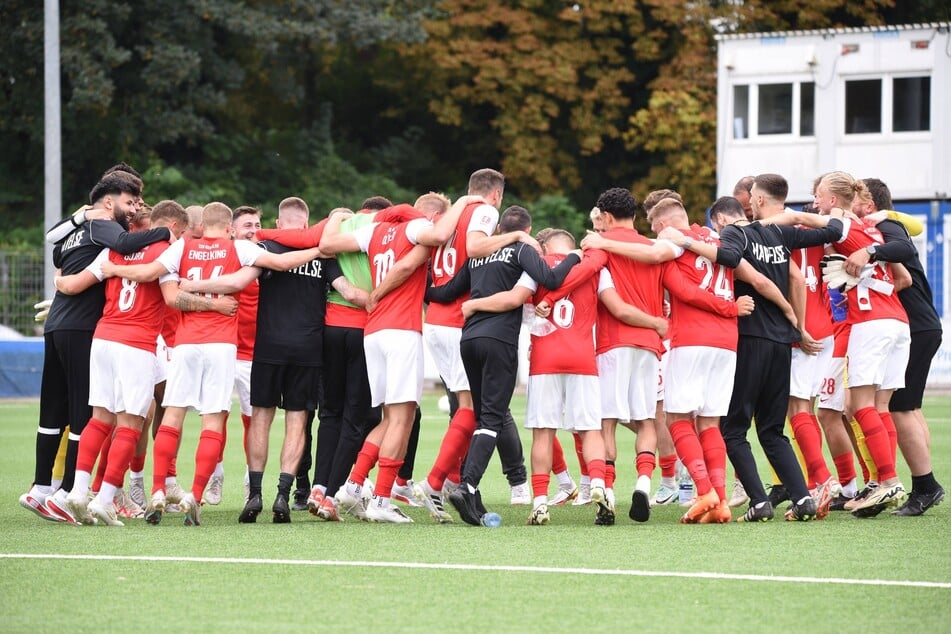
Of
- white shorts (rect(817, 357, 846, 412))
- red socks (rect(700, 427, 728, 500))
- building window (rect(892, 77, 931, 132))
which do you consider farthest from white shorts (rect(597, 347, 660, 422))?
building window (rect(892, 77, 931, 132))

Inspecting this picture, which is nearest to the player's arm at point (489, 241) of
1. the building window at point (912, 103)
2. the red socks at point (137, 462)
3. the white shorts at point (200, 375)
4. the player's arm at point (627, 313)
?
the player's arm at point (627, 313)

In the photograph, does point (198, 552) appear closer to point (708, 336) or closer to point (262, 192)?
point (708, 336)

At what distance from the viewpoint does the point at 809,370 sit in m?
10.1

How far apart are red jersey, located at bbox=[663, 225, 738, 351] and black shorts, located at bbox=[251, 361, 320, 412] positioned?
2607 mm

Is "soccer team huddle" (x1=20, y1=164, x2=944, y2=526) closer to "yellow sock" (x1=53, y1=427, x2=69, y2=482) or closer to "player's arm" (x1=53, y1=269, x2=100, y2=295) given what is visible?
"player's arm" (x1=53, y1=269, x2=100, y2=295)

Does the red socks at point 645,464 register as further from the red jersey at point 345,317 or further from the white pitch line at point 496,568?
the white pitch line at point 496,568

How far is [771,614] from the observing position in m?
6.17

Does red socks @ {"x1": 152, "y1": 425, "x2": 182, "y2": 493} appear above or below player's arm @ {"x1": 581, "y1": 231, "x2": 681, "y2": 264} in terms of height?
below

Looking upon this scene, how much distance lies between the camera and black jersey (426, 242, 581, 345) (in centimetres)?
927

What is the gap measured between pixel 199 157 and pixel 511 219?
27.4m

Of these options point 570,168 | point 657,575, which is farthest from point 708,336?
point 570,168

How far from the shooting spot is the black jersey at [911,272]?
385 inches

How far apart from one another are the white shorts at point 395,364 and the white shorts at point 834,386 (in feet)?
9.85

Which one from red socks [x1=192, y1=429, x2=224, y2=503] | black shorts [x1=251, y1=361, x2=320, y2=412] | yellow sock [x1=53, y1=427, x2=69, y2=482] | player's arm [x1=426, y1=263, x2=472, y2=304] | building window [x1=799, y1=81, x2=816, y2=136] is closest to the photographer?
red socks [x1=192, y1=429, x2=224, y2=503]
